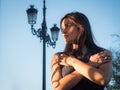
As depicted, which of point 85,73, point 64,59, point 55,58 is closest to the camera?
point 85,73

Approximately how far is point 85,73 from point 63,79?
223 mm

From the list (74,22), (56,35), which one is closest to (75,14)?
(74,22)

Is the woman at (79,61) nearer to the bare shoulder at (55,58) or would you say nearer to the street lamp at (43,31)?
the bare shoulder at (55,58)

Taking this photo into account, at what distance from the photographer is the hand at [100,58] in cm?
345

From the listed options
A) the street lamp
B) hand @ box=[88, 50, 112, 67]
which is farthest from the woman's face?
the street lamp

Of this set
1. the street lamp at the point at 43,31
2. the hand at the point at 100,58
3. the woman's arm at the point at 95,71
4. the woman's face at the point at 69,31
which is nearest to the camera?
the woman's arm at the point at 95,71

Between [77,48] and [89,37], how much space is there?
5.9 inches

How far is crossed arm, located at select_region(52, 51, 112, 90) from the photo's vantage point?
3320 millimetres

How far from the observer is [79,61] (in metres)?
3.43

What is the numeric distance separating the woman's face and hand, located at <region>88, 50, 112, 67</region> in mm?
258

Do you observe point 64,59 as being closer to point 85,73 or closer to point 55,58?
point 55,58

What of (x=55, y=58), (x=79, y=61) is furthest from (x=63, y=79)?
(x=55, y=58)

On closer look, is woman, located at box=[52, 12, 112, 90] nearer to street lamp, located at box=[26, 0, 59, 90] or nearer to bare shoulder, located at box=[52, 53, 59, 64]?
bare shoulder, located at box=[52, 53, 59, 64]

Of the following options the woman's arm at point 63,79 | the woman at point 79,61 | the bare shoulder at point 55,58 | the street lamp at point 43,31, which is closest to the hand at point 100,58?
the woman at point 79,61
